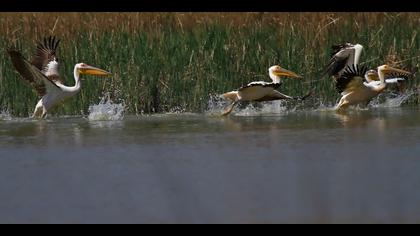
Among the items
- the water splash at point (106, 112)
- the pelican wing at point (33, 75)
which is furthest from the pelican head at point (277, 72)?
the pelican wing at point (33, 75)

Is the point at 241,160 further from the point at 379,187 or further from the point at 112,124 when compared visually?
the point at 112,124

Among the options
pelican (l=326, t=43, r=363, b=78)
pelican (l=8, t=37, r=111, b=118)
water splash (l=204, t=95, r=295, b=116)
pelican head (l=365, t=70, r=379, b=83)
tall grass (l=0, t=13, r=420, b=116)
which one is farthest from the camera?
pelican head (l=365, t=70, r=379, b=83)

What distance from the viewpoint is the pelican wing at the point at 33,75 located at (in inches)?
464

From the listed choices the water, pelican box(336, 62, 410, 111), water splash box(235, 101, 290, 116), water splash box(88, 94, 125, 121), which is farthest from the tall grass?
the water

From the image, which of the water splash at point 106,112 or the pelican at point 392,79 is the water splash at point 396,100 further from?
the water splash at point 106,112

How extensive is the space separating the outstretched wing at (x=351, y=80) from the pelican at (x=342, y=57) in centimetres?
22

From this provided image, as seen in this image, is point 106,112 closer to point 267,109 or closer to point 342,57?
point 267,109

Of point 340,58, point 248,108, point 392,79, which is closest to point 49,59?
point 248,108

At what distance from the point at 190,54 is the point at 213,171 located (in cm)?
538

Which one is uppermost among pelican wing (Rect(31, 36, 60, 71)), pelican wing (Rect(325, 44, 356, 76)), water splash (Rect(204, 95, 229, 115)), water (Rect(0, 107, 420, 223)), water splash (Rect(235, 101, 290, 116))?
pelican wing (Rect(31, 36, 60, 71))

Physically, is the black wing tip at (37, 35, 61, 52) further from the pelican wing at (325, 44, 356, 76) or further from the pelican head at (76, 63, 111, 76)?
the pelican wing at (325, 44, 356, 76)

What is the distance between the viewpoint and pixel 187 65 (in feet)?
43.3

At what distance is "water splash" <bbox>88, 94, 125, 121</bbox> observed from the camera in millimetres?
12312

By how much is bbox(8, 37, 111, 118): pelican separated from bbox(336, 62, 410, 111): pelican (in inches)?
108
